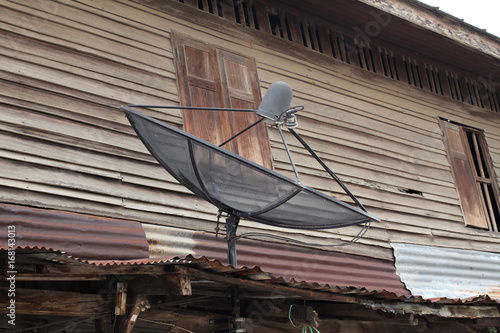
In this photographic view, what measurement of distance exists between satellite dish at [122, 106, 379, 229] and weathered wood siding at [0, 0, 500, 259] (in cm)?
134

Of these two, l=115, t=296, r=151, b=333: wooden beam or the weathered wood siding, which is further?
the weathered wood siding

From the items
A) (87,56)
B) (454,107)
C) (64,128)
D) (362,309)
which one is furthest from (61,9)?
(454,107)

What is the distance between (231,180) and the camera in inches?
182

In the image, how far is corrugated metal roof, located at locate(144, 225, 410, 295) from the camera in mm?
5883

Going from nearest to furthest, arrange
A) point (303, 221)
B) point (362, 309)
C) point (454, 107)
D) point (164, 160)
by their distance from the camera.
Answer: point (164, 160) < point (303, 221) < point (362, 309) < point (454, 107)

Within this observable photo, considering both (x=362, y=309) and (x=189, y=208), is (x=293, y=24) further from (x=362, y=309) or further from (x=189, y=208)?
(x=362, y=309)

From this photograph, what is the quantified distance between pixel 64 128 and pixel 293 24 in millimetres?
4008

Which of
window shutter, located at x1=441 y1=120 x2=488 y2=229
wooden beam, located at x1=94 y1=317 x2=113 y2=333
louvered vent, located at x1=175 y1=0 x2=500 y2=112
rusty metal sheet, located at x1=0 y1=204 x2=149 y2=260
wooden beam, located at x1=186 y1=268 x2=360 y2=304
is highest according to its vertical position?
louvered vent, located at x1=175 y1=0 x2=500 y2=112

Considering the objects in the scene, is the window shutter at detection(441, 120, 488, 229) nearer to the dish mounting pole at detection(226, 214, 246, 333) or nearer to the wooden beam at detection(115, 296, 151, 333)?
the dish mounting pole at detection(226, 214, 246, 333)

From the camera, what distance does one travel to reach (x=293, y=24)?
337 inches

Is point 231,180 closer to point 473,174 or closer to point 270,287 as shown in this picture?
point 270,287

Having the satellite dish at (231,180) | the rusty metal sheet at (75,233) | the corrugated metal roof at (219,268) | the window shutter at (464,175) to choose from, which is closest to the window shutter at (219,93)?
the rusty metal sheet at (75,233)

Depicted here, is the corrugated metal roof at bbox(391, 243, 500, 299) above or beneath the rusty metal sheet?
beneath

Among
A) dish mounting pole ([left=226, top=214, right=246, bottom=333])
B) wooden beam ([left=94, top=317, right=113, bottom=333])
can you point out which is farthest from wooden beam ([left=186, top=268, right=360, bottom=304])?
wooden beam ([left=94, top=317, right=113, bottom=333])
